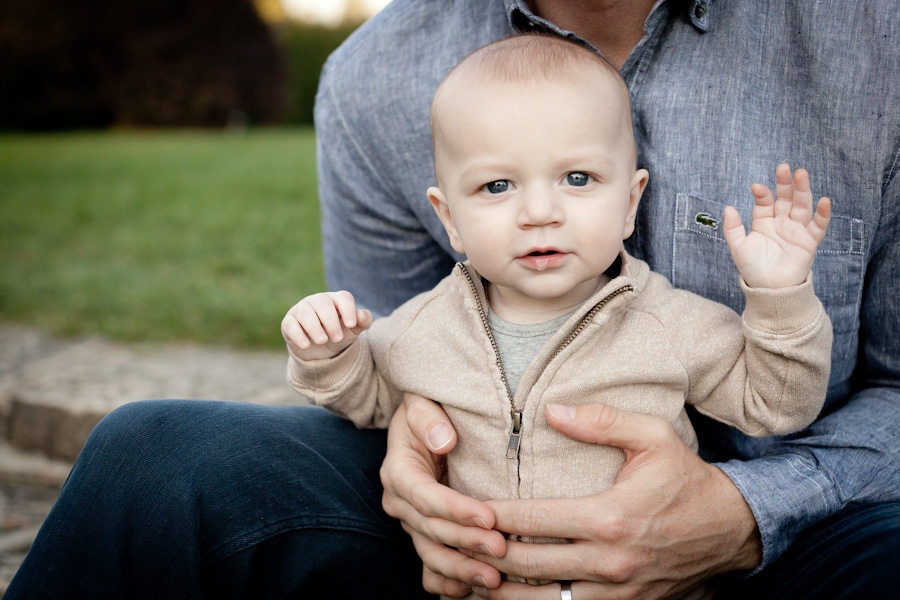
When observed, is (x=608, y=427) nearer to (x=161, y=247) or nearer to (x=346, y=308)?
(x=346, y=308)

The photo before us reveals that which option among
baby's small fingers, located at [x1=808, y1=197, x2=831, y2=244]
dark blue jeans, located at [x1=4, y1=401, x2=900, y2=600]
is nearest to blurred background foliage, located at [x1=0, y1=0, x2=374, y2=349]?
dark blue jeans, located at [x1=4, y1=401, x2=900, y2=600]

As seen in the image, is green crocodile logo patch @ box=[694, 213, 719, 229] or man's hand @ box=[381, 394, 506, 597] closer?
man's hand @ box=[381, 394, 506, 597]

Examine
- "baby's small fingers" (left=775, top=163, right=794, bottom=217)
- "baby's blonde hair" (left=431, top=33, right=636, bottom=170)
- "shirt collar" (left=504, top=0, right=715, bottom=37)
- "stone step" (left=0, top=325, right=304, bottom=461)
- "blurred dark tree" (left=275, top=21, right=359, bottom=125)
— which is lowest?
"blurred dark tree" (left=275, top=21, right=359, bottom=125)

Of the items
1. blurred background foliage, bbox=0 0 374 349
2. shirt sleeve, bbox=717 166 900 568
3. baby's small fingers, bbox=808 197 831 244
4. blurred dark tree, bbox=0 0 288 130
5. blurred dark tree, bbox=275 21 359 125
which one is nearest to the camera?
baby's small fingers, bbox=808 197 831 244

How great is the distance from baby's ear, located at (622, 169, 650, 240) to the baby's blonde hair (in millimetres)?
51

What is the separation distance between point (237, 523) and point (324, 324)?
0.39 meters

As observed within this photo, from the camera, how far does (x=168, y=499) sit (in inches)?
55.4

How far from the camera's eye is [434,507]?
140cm

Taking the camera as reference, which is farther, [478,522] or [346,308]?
[346,308]

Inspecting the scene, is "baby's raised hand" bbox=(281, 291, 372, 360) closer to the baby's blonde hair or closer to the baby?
the baby

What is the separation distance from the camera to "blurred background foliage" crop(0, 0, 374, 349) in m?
4.12

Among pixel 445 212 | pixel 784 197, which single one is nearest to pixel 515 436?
pixel 445 212

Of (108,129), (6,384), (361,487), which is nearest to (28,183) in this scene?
(6,384)

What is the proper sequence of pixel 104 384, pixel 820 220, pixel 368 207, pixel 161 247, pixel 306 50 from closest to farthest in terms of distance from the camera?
1. pixel 820 220
2. pixel 368 207
3. pixel 104 384
4. pixel 161 247
5. pixel 306 50
